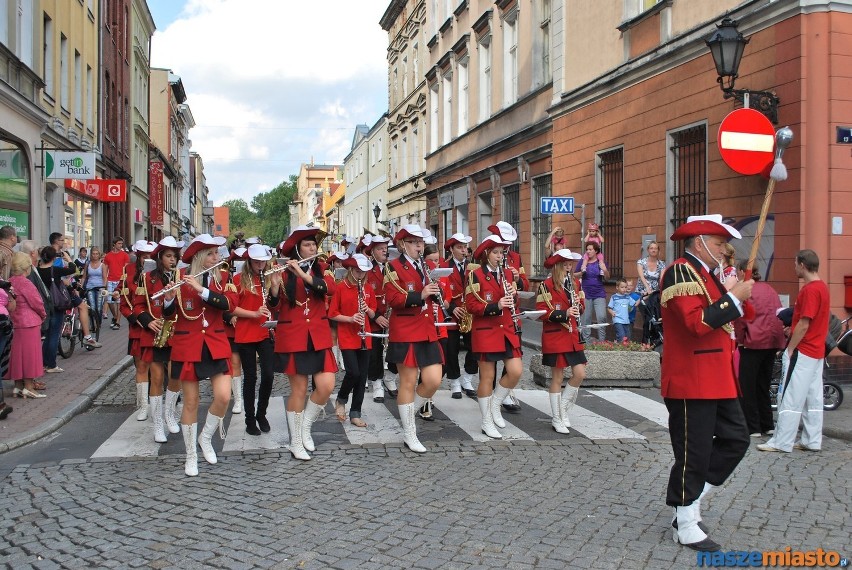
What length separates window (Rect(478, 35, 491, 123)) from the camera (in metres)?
25.7

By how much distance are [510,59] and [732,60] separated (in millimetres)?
13192

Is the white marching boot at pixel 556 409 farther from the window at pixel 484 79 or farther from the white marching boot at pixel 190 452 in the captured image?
the window at pixel 484 79

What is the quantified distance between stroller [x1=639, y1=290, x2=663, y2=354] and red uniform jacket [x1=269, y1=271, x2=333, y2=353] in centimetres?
715

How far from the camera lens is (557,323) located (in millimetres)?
7969

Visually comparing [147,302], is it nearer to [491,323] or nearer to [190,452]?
[190,452]

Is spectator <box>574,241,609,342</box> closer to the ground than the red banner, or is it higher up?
closer to the ground

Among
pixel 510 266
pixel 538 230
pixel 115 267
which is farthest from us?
pixel 538 230

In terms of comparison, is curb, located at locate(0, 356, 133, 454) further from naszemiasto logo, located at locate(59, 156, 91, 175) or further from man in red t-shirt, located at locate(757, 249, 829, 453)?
naszemiasto logo, located at locate(59, 156, 91, 175)

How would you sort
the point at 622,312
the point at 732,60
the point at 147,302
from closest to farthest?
the point at 147,302
the point at 732,60
the point at 622,312

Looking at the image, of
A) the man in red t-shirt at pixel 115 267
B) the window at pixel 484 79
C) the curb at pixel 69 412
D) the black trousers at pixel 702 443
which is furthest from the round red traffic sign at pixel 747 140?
the window at pixel 484 79

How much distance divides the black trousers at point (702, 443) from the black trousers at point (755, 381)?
3110 millimetres

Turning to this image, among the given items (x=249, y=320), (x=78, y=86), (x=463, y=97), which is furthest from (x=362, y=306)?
(x=463, y=97)

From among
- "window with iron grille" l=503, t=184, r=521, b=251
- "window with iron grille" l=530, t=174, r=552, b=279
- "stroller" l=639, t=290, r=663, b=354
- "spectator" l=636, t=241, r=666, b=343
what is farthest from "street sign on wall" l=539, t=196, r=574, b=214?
"window with iron grille" l=503, t=184, r=521, b=251

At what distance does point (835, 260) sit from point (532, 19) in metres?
12.6
